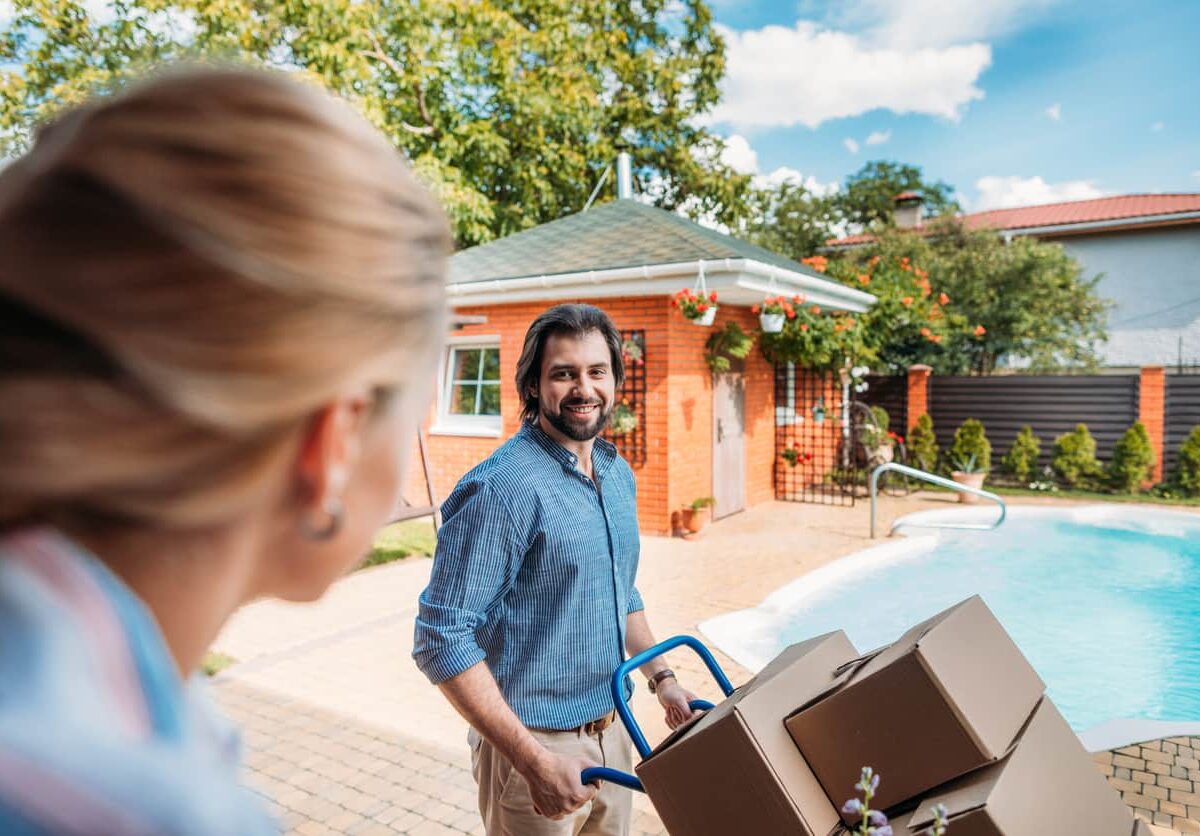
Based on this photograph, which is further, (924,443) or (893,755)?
(924,443)

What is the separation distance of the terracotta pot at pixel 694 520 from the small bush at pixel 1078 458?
23.4 ft

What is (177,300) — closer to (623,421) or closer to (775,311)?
(623,421)

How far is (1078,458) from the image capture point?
12914 mm

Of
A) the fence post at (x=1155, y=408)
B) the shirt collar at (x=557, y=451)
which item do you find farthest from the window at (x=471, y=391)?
the fence post at (x=1155, y=408)

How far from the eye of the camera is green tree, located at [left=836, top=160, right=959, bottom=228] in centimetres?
3384

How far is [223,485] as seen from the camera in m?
0.51

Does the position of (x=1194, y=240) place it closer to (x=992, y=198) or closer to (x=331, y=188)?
(x=331, y=188)

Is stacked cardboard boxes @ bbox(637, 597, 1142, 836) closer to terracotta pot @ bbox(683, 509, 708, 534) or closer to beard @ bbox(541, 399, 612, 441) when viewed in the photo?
beard @ bbox(541, 399, 612, 441)

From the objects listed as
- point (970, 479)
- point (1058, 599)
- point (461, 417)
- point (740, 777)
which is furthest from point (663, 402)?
point (740, 777)

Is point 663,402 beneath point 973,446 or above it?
above

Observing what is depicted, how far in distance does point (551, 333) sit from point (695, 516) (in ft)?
24.2

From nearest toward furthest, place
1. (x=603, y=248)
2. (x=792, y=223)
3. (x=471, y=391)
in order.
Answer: (x=603, y=248) < (x=471, y=391) < (x=792, y=223)

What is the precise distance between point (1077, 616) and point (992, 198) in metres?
95.3

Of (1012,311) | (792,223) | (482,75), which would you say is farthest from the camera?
(792,223)
